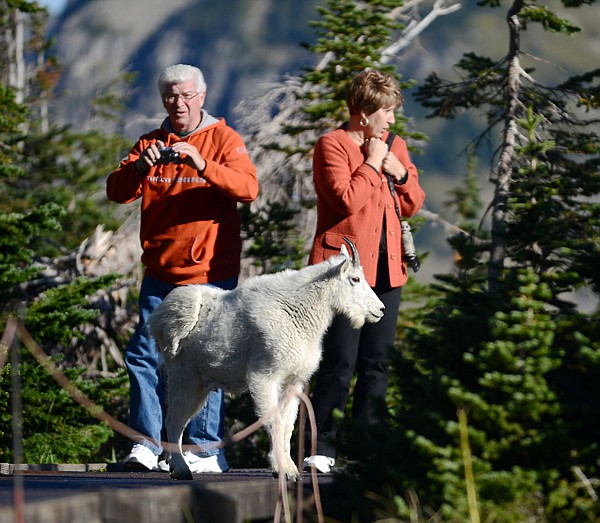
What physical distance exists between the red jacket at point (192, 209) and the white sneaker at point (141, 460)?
3.82 ft

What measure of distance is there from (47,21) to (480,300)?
30.2 m

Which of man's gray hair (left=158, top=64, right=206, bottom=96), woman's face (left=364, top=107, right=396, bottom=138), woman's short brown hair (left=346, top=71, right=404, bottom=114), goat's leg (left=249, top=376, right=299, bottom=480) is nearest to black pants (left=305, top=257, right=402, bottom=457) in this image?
goat's leg (left=249, top=376, right=299, bottom=480)

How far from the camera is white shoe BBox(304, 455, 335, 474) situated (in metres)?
6.72

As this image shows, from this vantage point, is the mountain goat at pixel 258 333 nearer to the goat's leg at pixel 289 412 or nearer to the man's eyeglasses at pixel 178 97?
the goat's leg at pixel 289 412

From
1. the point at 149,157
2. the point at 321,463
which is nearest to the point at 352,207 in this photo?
the point at 149,157

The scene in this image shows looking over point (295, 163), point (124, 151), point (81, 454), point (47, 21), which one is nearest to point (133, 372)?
point (81, 454)

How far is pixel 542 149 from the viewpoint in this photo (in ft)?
27.3

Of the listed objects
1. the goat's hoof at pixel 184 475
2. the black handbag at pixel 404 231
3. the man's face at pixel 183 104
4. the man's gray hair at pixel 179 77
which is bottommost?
the goat's hoof at pixel 184 475

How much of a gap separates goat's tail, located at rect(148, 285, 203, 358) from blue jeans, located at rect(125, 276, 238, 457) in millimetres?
640

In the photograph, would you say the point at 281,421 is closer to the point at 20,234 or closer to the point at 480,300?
the point at 480,300

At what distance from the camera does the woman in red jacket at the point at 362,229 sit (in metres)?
7.00

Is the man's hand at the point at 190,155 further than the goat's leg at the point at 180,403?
Yes

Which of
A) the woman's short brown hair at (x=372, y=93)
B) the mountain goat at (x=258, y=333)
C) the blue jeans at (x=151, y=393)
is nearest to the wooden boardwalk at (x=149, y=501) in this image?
the mountain goat at (x=258, y=333)

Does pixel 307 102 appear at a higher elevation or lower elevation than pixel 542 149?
higher
